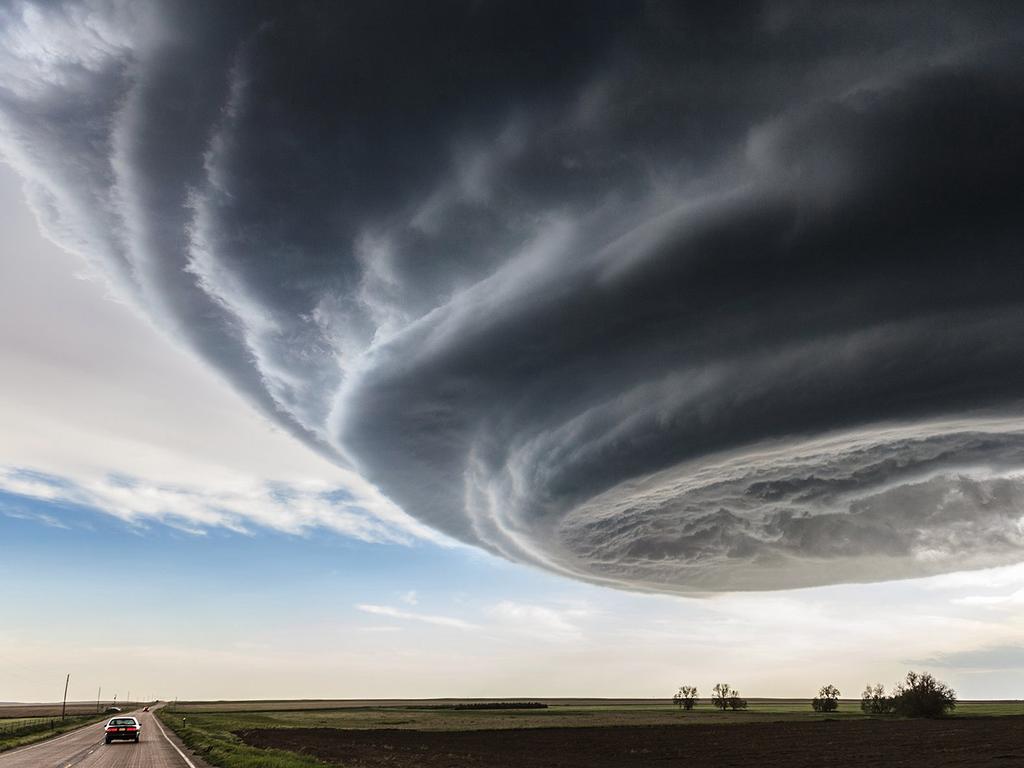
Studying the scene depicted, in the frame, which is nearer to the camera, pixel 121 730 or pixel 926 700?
pixel 121 730

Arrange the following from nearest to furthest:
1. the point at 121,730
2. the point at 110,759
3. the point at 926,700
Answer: the point at 110,759 < the point at 121,730 < the point at 926,700

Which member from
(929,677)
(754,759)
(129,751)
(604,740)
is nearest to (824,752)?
(754,759)

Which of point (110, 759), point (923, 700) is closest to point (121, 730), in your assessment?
point (110, 759)

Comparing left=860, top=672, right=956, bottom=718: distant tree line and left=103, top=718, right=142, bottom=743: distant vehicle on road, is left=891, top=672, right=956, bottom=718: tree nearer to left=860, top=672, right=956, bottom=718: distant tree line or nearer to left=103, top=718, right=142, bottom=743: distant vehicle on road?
left=860, top=672, right=956, bottom=718: distant tree line

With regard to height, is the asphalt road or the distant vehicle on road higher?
the asphalt road

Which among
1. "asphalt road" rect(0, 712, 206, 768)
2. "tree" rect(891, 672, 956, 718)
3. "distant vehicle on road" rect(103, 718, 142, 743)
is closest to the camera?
"asphalt road" rect(0, 712, 206, 768)

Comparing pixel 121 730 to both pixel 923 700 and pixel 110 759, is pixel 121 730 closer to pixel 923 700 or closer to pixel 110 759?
pixel 110 759

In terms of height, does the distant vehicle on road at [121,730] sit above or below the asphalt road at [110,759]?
below

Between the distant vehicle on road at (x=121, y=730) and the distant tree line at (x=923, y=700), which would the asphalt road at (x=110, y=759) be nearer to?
the distant vehicle on road at (x=121, y=730)

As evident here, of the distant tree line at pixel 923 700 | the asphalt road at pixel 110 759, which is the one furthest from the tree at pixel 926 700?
the asphalt road at pixel 110 759

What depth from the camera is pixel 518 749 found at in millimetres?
64188

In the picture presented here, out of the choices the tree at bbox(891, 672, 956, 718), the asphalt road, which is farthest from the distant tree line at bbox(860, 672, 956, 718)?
the asphalt road

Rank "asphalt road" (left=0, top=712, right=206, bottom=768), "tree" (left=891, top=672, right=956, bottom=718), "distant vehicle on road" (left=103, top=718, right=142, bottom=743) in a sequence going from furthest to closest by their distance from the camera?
"tree" (left=891, top=672, right=956, bottom=718), "distant vehicle on road" (left=103, top=718, right=142, bottom=743), "asphalt road" (left=0, top=712, right=206, bottom=768)

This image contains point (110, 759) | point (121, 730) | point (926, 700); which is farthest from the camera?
point (926, 700)
